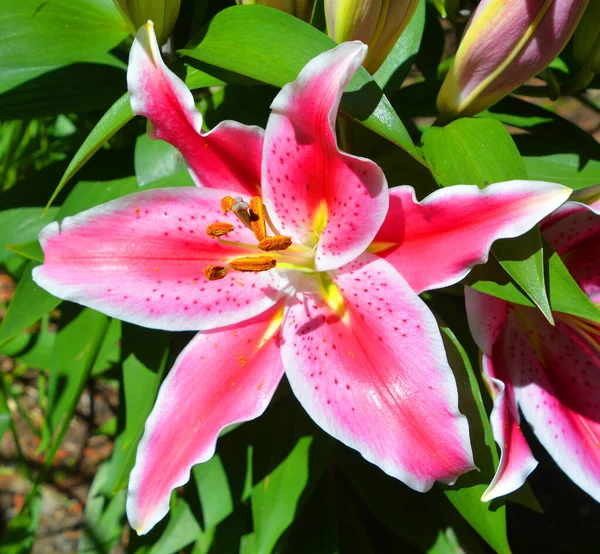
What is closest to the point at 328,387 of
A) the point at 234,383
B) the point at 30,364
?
the point at 234,383

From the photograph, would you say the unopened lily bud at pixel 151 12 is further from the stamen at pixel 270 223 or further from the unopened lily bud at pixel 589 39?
the unopened lily bud at pixel 589 39

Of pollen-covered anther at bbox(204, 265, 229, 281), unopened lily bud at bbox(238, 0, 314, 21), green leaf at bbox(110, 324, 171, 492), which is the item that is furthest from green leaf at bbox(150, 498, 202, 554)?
unopened lily bud at bbox(238, 0, 314, 21)

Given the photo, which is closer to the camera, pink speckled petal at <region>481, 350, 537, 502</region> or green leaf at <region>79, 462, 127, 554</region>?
pink speckled petal at <region>481, 350, 537, 502</region>

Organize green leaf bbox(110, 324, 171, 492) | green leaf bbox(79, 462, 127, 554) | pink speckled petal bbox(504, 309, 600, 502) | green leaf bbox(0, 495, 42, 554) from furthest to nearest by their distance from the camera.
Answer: green leaf bbox(0, 495, 42, 554), green leaf bbox(79, 462, 127, 554), green leaf bbox(110, 324, 171, 492), pink speckled petal bbox(504, 309, 600, 502)

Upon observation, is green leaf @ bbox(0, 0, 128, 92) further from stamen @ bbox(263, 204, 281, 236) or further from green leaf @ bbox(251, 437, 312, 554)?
green leaf @ bbox(251, 437, 312, 554)

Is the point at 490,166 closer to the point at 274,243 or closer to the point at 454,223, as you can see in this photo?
the point at 454,223

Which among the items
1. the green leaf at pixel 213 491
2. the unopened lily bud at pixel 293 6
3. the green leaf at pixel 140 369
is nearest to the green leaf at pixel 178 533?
the green leaf at pixel 213 491
